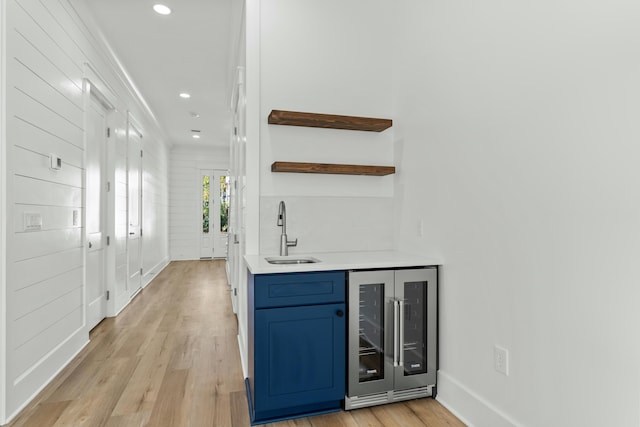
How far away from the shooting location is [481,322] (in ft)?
6.16

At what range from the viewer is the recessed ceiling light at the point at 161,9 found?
9.83 feet

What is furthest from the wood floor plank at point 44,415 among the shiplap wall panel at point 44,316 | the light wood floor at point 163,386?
the shiplap wall panel at point 44,316

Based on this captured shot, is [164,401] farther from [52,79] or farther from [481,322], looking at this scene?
[52,79]

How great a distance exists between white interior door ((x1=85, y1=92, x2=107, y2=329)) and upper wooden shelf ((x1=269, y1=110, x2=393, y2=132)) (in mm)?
2030

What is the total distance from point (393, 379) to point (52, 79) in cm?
302

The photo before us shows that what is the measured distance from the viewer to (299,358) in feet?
6.41

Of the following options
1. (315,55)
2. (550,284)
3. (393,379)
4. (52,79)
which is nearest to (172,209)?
(52,79)

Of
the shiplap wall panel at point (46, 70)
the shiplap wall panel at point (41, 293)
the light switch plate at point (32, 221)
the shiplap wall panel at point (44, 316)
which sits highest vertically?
the shiplap wall panel at point (46, 70)

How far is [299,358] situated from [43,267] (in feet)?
5.98

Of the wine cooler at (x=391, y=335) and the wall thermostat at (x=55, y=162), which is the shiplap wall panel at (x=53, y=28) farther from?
the wine cooler at (x=391, y=335)

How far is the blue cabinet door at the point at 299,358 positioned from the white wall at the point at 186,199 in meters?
7.39

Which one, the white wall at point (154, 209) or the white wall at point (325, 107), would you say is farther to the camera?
the white wall at point (154, 209)

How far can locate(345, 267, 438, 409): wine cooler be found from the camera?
81.0 inches

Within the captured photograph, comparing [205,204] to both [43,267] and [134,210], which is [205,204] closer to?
[134,210]
